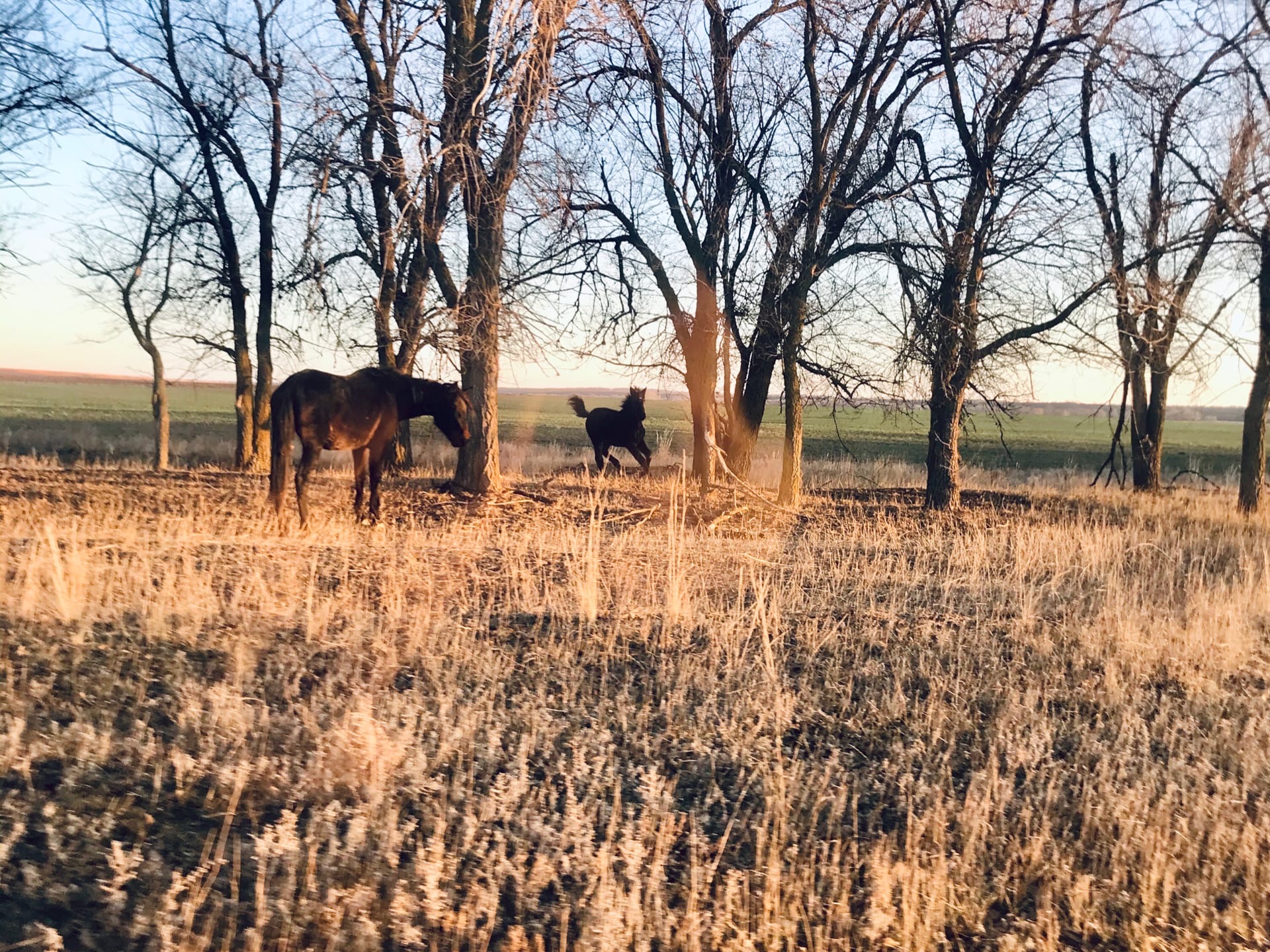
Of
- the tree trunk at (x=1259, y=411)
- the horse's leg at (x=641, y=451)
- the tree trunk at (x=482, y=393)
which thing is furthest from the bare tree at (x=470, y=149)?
the tree trunk at (x=1259, y=411)

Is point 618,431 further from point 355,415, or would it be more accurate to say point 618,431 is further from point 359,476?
point 355,415

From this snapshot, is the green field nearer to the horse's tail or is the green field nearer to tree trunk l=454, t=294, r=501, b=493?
tree trunk l=454, t=294, r=501, b=493

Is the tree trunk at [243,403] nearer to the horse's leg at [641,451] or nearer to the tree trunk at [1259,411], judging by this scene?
the horse's leg at [641,451]

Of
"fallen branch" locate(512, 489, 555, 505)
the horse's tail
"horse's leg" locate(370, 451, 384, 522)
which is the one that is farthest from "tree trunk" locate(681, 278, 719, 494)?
the horse's tail

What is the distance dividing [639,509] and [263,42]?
39.4 feet

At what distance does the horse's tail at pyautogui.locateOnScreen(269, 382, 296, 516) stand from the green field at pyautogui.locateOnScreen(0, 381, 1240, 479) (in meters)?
7.70

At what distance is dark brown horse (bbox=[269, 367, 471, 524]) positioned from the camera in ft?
32.4

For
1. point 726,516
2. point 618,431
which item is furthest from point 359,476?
point 618,431

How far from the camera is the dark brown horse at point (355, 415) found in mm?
9875

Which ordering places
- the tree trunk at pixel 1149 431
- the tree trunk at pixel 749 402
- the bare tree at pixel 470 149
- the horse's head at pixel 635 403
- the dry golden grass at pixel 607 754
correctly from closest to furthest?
the dry golden grass at pixel 607 754 → the bare tree at pixel 470 149 → the tree trunk at pixel 749 402 → the horse's head at pixel 635 403 → the tree trunk at pixel 1149 431

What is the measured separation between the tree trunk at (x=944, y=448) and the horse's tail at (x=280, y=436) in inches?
367

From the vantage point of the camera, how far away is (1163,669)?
20.7 ft

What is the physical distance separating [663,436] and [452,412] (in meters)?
21.7

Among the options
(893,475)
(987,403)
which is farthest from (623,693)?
(893,475)
